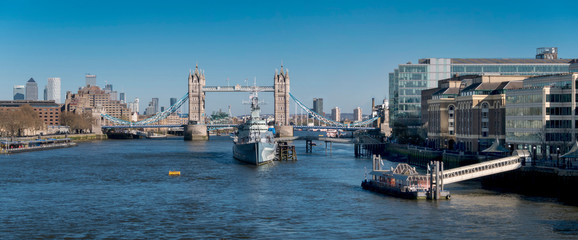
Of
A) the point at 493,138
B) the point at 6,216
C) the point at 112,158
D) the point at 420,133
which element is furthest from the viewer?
the point at 420,133

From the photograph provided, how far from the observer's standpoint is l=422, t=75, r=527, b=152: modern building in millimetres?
72312

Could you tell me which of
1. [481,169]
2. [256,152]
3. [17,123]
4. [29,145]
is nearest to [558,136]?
[481,169]

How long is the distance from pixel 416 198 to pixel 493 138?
93.7 ft

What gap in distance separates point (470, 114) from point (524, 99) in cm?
1294

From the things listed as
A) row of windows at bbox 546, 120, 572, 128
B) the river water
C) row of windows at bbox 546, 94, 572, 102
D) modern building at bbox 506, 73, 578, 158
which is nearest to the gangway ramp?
the river water

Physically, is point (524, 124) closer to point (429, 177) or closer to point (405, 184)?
point (429, 177)

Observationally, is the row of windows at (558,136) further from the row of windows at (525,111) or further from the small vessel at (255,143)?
the small vessel at (255,143)

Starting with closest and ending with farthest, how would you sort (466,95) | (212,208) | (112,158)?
(212,208)
(466,95)
(112,158)

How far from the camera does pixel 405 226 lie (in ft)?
124

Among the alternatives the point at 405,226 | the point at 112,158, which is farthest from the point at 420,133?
the point at 405,226

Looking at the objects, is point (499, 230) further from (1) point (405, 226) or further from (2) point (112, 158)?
(2) point (112, 158)

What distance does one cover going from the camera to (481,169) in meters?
51.1

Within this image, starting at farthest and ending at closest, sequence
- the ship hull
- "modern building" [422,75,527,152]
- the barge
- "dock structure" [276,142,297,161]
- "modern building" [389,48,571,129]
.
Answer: "modern building" [389,48,571,129], the barge, "dock structure" [276,142,297,161], the ship hull, "modern building" [422,75,527,152]

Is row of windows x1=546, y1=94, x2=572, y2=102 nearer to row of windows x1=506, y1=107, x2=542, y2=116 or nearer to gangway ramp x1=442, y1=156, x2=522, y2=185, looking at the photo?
row of windows x1=506, y1=107, x2=542, y2=116
